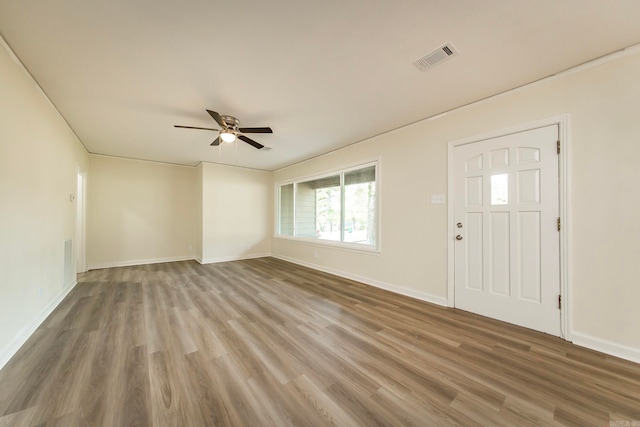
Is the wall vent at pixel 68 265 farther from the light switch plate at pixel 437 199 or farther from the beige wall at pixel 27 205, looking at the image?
the light switch plate at pixel 437 199

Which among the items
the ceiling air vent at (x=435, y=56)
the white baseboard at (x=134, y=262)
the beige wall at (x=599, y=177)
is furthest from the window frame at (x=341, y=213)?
the white baseboard at (x=134, y=262)

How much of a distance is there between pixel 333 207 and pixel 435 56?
3.36 metres

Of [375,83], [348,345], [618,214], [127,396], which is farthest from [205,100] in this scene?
[618,214]

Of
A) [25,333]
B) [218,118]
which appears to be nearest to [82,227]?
[25,333]

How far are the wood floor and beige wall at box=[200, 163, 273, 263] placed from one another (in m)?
2.98

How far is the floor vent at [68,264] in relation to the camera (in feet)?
11.5

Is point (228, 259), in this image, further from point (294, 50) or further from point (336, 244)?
point (294, 50)

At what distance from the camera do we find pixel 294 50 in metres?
1.96

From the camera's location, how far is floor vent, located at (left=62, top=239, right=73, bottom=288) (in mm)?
3494

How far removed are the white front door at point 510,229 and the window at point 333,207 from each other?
4.61 ft

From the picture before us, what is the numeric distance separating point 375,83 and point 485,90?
1.24 m

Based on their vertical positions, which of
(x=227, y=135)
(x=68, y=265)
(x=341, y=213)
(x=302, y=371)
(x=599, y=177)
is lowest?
(x=302, y=371)

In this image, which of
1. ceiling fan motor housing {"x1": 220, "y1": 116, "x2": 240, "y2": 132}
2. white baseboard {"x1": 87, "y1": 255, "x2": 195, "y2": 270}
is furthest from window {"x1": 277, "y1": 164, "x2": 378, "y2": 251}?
white baseboard {"x1": 87, "y1": 255, "x2": 195, "y2": 270}

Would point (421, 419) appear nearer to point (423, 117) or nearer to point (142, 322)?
point (142, 322)
